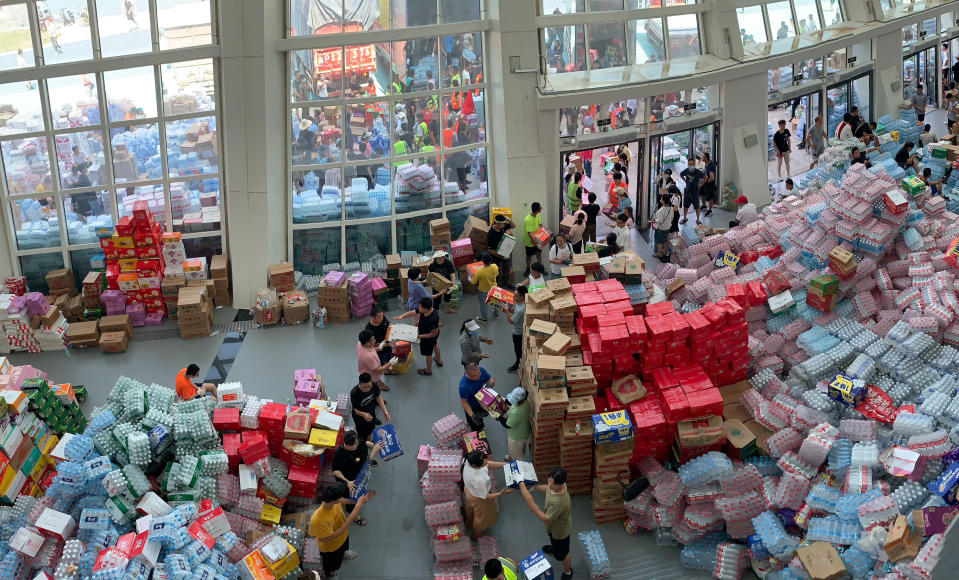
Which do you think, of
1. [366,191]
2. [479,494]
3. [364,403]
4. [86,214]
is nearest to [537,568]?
[479,494]

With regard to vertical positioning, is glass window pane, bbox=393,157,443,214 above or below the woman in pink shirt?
above

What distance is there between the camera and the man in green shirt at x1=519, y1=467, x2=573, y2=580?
9.32 meters

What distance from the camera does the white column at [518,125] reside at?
49.6ft

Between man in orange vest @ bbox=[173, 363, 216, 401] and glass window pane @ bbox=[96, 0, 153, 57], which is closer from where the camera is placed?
man in orange vest @ bbox=[173, 363, 216, 401]

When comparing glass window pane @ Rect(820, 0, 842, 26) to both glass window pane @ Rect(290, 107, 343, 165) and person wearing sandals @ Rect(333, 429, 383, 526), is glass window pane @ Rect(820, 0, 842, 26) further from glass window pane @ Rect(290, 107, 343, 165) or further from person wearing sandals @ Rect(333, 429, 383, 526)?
person wearing sandals @ Rect(333, 429, 383, 526)

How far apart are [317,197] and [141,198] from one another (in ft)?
9.62

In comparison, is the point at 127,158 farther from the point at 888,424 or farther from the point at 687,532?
the point at 888,424

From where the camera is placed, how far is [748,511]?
984cm

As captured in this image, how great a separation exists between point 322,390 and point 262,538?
287 centimetres

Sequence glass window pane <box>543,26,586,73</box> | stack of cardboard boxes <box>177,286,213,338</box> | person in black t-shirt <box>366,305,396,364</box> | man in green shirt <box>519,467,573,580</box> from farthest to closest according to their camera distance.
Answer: glass window pane <box>543,26,586,73</box> < stack of cardboard boxes <box>177,286,213,338</box> < person in black t-shirt <box>366,305,396,364</box> < man in green shirt <box>519,467,573,580</box>

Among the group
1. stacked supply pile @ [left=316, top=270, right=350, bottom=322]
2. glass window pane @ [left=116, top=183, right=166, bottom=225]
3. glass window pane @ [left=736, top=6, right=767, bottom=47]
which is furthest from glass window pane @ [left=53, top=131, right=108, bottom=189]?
glass window pane @ [left=736, top=6, right=767, bottom=47]

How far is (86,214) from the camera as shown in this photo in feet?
49.8

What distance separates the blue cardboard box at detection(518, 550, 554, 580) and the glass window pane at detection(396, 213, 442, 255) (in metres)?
7.78

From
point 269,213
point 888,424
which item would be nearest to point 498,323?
point 269,213
